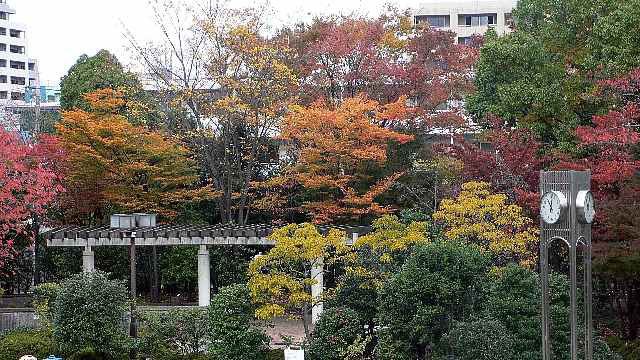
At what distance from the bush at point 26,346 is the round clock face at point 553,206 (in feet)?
39.0

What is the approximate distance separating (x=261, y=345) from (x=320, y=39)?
522 inches

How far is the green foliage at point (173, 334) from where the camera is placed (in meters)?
18.0

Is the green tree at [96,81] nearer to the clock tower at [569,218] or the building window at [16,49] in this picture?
the clock tower at [569,218]

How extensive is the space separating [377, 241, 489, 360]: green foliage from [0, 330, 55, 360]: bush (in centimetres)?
795

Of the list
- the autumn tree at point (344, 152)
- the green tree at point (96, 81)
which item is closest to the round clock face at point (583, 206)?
the autumn tree at point (344, 152)

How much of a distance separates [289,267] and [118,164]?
9011 mm

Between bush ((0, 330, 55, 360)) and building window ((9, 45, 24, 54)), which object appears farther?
building window ((9, 45, 24, 54))

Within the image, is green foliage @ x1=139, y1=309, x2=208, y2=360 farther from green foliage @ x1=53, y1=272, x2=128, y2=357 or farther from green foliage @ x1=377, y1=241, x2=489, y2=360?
green foliage @ x1=377, y1=241, x2=489, y2=360

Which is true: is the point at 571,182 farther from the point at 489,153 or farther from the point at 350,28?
the point at 350,28

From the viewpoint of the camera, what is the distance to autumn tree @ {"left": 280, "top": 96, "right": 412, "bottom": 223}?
22250 mm

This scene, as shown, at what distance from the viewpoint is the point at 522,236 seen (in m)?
16.6

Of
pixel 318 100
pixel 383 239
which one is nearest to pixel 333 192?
pixel 318 100

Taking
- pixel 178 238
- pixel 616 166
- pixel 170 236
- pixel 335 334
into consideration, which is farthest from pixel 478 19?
pixel 335 334

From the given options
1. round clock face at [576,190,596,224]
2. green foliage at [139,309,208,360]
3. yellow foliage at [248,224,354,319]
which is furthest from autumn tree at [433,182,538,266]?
green foliage at [139,309,208,360]
